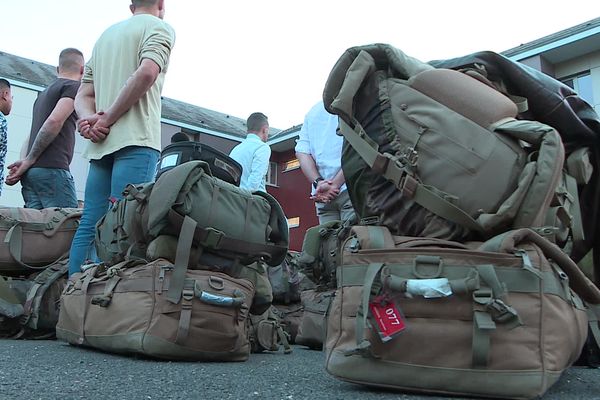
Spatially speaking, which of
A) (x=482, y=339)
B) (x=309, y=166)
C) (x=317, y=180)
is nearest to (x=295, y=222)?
(x=309, y=166)

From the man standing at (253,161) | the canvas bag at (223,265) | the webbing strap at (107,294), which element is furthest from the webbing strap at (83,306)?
the man standing at (253,161)

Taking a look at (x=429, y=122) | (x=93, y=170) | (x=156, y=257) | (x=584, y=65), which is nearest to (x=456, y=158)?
(x=429, y=122)

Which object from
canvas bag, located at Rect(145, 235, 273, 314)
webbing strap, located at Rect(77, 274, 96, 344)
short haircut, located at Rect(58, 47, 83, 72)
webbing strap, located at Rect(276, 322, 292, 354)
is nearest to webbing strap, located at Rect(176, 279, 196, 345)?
canvas bag, located at Rect(145, 235, 273, 314)

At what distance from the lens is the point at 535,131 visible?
1418 mm

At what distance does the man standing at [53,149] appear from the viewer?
3529 millimetres

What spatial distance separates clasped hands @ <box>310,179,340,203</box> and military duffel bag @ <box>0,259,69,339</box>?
4.81ft

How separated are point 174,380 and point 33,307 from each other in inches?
68.5

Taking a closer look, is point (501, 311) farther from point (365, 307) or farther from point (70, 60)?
point (70, 60)

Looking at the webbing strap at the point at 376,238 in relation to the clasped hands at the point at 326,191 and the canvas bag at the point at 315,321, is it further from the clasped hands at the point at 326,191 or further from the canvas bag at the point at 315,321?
the clasped hands at the point at 326,191

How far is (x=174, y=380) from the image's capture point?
1523 millimetres

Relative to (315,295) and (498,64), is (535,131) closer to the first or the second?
(498,64)

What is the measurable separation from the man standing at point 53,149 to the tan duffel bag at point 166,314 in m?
1.59

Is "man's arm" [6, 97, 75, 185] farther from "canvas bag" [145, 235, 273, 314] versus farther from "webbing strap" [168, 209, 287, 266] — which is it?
"webbing strap" [168, 209, 287, 266]

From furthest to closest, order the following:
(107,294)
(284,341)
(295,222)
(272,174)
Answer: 1. (272,174)
2. (295,222)
3. (284,341)
4. (107,294)
